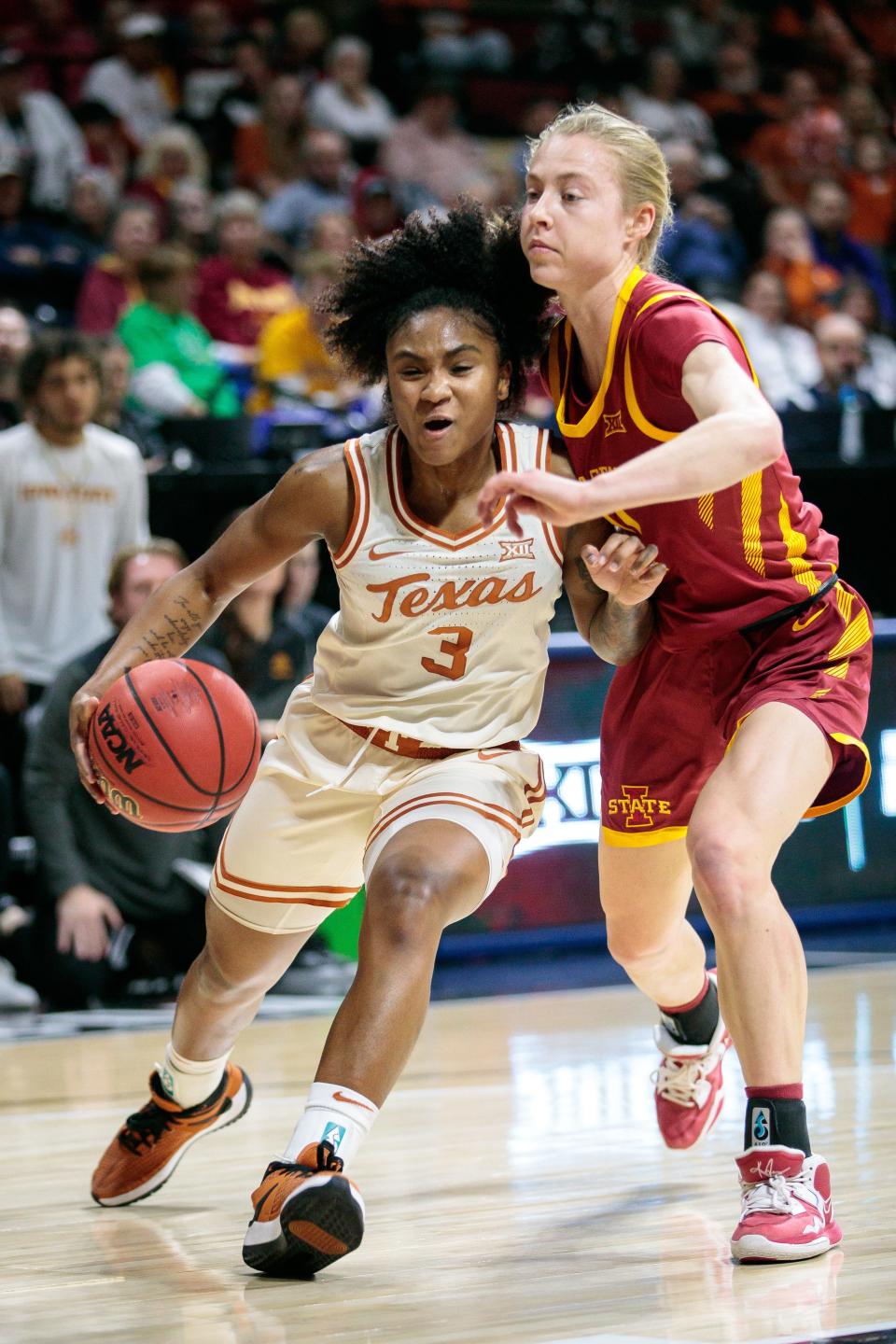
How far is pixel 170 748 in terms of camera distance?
3.49m

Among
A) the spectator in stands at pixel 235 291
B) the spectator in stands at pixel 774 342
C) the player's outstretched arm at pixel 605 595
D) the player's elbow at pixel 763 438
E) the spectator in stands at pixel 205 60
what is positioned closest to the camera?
the player's elbow at pixel 763 438

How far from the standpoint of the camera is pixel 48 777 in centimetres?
609

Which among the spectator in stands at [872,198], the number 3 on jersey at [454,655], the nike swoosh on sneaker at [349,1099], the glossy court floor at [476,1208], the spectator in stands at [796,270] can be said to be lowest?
the glossy court floor at [476,1208]

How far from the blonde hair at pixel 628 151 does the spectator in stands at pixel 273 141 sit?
8.25 m

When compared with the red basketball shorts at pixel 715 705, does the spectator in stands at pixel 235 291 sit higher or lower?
higher

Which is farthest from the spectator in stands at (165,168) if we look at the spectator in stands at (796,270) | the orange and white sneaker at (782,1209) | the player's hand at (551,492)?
the orange and white sneaker at (782,1209)

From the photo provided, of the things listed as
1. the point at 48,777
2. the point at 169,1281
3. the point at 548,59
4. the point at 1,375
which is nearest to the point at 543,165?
the point at 169,1281

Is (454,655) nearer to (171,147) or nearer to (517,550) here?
(517,550)

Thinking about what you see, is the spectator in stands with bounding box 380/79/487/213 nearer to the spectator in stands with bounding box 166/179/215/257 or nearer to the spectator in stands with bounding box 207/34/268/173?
the spectator in stands with bounding box 207/34/268/173

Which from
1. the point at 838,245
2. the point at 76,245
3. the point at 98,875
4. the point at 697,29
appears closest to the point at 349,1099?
the point at 98,875

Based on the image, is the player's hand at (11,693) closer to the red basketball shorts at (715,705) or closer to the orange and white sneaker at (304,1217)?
the red basketball shorts at (715,705)

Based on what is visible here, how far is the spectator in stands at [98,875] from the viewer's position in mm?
6078

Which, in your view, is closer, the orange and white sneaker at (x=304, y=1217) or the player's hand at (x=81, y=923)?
the orange and white sneaker at (x=304, y=1217)

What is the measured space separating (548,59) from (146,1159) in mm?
11602
